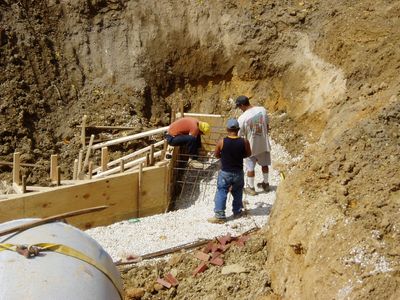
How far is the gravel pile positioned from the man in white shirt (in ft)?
0.97

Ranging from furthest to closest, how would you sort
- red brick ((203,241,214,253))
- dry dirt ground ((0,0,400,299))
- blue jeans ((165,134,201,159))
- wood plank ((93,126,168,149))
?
1. wood plank ((93,126,168,149))
2. dry dirt ground ((0,0,400,299))
3. blue jeans ((165,134,201,159))
4. red brick ((203,241,214,253))

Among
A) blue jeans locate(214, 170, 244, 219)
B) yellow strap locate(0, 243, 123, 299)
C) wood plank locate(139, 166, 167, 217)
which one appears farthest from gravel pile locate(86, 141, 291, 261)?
yellow strap locate(0, 243, 123, 299)

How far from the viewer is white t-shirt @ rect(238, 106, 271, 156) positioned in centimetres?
918

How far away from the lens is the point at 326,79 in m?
11.3

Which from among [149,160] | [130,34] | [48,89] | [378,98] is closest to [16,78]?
[48,89]

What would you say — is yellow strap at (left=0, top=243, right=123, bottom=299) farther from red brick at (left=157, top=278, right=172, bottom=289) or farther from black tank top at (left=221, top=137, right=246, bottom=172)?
black tank top at (left=221, top=137, right=246, bottom=172)

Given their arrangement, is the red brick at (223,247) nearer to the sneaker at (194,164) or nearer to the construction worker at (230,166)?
the construction worker at (230,166)

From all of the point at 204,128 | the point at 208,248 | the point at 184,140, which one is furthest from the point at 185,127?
the point at 208,248

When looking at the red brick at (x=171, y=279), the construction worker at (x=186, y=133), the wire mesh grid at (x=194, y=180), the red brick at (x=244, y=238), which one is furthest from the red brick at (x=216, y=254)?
the construction worker at (x=186, y=133)

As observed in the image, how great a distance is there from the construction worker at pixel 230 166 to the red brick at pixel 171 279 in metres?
1.83

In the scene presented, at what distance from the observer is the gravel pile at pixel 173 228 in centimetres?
782

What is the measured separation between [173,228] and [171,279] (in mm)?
1696

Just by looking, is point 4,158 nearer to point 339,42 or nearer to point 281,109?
point 281,109

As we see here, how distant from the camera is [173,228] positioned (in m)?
8.29
